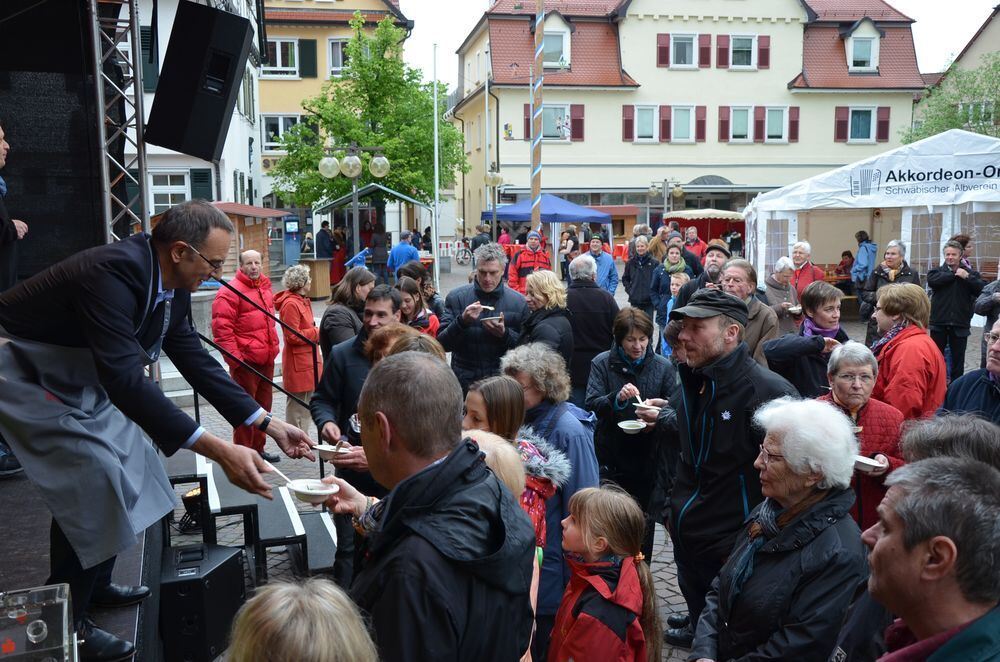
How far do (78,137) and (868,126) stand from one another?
41287 millimetres

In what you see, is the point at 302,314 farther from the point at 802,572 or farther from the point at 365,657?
the point at 365,657

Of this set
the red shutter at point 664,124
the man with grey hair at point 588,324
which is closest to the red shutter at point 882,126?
the red shutter at point 664,124

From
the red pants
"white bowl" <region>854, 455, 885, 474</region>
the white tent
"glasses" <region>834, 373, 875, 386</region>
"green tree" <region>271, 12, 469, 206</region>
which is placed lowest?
the red pants

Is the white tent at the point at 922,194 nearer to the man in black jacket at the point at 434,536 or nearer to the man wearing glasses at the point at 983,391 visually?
the man wearing glasses at the point at 983,391

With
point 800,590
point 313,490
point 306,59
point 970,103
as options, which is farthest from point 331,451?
point 306,59

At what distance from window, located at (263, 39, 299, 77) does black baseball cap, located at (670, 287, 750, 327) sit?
42.4 m

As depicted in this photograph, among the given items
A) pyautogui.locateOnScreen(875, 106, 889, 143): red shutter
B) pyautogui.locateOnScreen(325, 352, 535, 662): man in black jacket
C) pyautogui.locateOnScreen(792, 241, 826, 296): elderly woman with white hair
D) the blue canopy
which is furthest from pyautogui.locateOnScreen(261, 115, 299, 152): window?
pyautogui.locateOnScreen(325, 352, 535, 662): man in black jacket

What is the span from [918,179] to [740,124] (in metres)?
26.6

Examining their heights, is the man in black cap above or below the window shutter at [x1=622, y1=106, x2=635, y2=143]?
below

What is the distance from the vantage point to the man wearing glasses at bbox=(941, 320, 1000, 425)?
4543 millimetres

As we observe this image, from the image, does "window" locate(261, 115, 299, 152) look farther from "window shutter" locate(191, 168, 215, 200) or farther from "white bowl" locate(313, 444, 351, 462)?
"white bowl" locate(313, 444, 351, 462)

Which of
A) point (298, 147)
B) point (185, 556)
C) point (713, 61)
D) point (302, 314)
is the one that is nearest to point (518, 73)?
point (713, 61)

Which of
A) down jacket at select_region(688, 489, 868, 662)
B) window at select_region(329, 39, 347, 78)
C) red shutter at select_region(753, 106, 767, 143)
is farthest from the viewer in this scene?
window at select_region(329, 39, 347, 78)

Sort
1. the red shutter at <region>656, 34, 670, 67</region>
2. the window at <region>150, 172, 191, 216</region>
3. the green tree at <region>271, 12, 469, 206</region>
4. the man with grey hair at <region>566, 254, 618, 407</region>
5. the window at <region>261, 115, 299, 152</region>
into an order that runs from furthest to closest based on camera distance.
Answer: the window at <region>261, 115, 299, 152</region>
the red shutter at <region>656, 34, 670, 67</region>
the green tree at <region>271, 12, 469, 206</region>
the window at <region>150, 172, 191, 216</region>
the man with grey hair at <region>566, 254, 618, 407</region>
